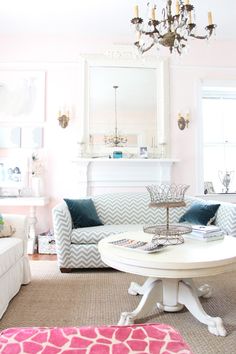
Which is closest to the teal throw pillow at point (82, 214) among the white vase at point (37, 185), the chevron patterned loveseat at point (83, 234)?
→ the chevron patterned loveseat at point (83, 234)

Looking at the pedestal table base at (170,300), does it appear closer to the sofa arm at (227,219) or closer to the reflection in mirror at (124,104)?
the sofa arm at (227,219)

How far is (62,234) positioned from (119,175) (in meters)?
1.55

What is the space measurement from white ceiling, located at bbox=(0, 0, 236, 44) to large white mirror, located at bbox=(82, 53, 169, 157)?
0.39 m

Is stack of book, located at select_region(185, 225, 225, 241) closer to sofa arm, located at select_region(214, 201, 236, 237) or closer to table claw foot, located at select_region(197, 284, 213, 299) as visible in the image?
table claw foot, located at select_region(197, 284, 213, 299)

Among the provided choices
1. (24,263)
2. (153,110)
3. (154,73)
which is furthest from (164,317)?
(154,73)

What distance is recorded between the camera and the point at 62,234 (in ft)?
10.7

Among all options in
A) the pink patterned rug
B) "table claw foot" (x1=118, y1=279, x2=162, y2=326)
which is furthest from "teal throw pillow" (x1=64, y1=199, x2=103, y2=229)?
the pink patterned rug

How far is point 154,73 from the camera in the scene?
467 centimetres

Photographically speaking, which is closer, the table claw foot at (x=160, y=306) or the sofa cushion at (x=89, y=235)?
the table claw foot at (x=160, y=306)

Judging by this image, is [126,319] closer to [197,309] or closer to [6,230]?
[197,309]

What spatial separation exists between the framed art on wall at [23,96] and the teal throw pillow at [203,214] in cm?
246

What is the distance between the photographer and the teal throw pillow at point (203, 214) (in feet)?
11.4

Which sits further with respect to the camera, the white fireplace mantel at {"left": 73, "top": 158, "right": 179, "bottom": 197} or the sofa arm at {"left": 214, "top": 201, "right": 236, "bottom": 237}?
the white fireplace mantel at {"left": 73, "top": 158, "right": 179, "bottom": 197}

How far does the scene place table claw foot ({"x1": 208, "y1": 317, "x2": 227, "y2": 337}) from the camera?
6.33 feet
